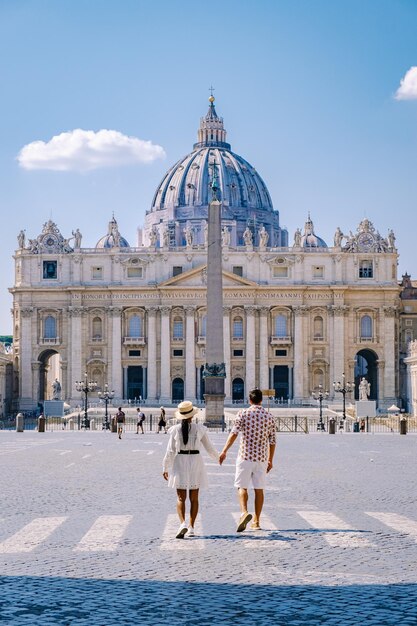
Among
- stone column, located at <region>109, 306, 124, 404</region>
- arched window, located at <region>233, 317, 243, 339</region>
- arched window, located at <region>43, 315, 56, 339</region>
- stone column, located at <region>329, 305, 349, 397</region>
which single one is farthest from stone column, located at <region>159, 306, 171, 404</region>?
stone column, located at <region>329, 305, 349, 397</region>

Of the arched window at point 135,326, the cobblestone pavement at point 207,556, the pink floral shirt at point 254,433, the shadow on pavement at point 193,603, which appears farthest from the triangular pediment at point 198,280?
the shadow on pavement at point 193,603

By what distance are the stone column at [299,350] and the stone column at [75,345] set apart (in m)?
18.9

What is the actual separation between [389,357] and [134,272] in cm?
2399

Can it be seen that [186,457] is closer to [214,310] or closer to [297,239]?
[214,310]

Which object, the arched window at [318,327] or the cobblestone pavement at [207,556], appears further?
the arched window at [318,327]

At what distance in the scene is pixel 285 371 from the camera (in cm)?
10481

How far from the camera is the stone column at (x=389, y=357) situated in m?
103

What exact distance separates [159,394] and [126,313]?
811 cm

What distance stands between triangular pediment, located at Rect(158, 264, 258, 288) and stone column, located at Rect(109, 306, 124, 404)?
196 inches

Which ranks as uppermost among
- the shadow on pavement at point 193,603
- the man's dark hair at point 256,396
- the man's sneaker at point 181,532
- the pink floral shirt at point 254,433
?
the man's dark hair at point 256,396

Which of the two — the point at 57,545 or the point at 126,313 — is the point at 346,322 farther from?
the point at 57,545

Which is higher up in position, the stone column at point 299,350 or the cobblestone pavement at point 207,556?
the stone column at point 299,350

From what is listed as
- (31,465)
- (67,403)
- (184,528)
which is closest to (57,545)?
(184,528)

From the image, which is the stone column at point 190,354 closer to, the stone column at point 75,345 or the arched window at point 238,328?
the arched window at point 238,328
